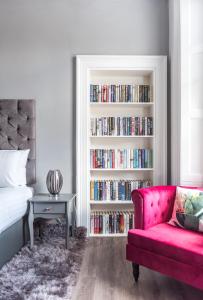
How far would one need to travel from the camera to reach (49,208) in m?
2.81

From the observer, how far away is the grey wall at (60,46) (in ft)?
10.9

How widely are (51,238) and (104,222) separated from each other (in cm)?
63

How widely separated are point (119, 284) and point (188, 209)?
812mm

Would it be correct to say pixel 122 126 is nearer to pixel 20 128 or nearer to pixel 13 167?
pixel 20 128

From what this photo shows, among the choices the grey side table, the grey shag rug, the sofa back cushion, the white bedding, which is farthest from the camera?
the grey side table

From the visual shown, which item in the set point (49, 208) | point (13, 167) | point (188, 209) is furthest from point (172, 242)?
point (13, 167)

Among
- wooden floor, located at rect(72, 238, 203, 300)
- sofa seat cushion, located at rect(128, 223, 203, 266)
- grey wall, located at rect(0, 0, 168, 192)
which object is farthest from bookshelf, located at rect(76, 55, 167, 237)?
sofa seat cushion, located at rect(128, 223, 203, 266)

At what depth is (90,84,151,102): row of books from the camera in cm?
330

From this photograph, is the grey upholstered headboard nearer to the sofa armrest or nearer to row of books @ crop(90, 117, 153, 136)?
row of books @ crop(90, 117, 153, 136)

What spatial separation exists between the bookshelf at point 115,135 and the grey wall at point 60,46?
5.5 inches

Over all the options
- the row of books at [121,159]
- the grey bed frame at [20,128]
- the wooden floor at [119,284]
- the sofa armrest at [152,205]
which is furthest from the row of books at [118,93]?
the wooden floor at [119,284]

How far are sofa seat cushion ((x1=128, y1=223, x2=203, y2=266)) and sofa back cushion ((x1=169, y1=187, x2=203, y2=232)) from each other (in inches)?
2.1

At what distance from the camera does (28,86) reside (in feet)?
10.9

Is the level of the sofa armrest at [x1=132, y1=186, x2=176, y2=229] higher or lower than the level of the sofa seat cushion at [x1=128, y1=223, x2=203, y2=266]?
higher
